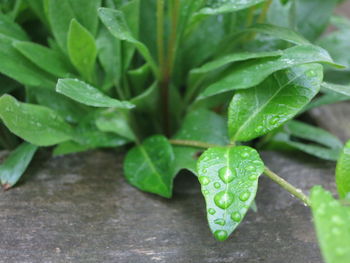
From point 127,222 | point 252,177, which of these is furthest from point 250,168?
point 127,222

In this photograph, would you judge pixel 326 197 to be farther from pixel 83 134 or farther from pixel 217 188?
pixel 83 134

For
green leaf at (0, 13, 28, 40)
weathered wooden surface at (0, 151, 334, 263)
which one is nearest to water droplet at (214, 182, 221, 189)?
weathered wooden surface at (0, 151, 334, 263)

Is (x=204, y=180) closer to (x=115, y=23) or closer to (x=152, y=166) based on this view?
(x=152, y=166)

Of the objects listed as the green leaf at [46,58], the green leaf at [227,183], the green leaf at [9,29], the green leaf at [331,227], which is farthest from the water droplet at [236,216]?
the green leaf at [9,29]

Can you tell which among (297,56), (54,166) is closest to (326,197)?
(297,56)

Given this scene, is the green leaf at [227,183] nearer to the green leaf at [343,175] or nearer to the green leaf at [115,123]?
the green leaf at [343,175]
